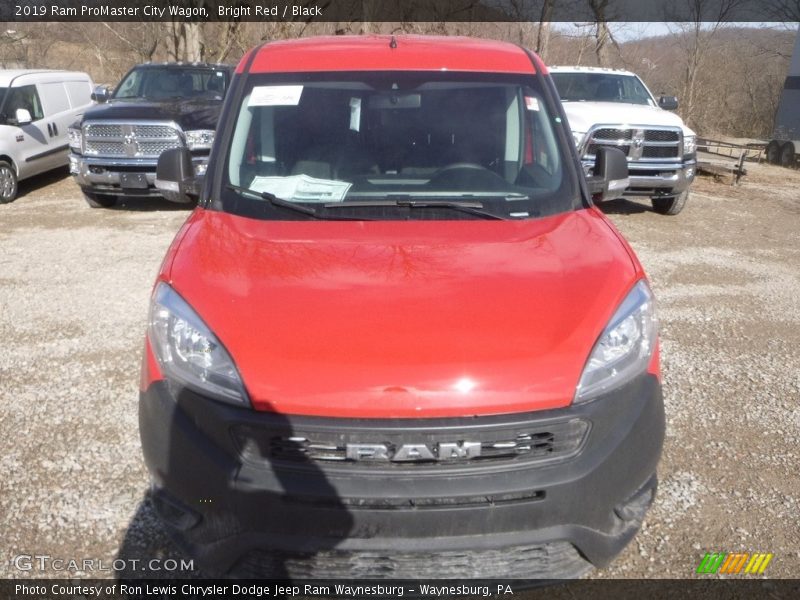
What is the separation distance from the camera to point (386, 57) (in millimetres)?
3451

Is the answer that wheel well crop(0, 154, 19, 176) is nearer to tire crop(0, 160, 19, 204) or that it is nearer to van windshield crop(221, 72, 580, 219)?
tire crop(0, 160, 19, 204)

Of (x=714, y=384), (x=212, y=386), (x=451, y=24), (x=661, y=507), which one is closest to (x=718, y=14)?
(x=451, y=24)

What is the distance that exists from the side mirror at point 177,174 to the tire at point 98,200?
6.61m

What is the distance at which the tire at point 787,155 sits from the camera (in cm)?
1672

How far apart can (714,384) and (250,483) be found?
3.48 m

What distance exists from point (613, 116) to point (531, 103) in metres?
6.35

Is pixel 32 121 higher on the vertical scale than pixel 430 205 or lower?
lower

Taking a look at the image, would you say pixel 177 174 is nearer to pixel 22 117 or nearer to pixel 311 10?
pixel 22 117

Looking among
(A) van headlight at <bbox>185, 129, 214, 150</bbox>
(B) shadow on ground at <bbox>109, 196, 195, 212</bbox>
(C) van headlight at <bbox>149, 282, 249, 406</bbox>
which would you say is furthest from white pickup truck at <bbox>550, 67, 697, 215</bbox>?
(C) van headlight at <bbox>149, 282, 249, 406</bbox>

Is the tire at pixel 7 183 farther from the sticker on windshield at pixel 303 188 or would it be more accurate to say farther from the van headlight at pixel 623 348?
the van headlight at pixel 623 348

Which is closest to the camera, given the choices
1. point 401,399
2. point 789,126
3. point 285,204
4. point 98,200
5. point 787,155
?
point 401,399

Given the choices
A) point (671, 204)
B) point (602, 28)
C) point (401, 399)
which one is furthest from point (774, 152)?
point (401, 399)

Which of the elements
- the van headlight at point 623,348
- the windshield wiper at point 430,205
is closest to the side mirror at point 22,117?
the windshield wiper at point 430,205

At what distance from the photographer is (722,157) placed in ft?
54.5
